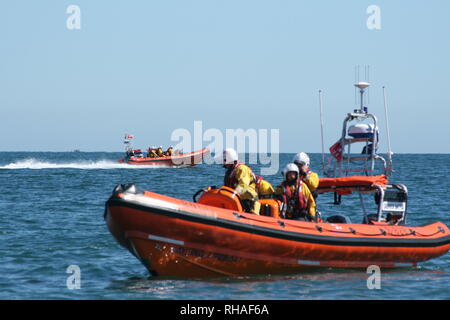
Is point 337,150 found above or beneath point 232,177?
above

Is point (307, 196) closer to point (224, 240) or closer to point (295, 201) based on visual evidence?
point (295, 201)

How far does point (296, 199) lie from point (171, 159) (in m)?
38.6

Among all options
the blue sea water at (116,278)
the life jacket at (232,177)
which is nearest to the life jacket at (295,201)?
the life jacket at (232,177)

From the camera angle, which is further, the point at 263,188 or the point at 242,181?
the point at 263,188

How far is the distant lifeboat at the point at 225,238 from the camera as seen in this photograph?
28.9ft

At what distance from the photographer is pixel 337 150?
450 inches

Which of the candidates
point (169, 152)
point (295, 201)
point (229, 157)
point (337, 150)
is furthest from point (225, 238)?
point (169, 152)

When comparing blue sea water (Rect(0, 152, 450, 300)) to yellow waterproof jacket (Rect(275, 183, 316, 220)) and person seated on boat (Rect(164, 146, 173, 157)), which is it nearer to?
yellow waterproof jacket (Rect(275, 183, 316, 220))

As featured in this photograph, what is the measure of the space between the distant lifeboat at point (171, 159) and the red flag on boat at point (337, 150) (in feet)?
122

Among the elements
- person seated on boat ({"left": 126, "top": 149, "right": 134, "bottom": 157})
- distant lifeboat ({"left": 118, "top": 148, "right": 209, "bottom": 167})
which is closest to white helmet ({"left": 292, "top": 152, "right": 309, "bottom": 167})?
distant lifeboat ({"left": 118, "top": 148, "right": 209, "bottom": 167})

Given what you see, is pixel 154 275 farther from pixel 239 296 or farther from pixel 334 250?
pixel 334 250

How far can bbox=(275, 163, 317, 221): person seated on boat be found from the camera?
993cm

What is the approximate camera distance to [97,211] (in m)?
18.8
